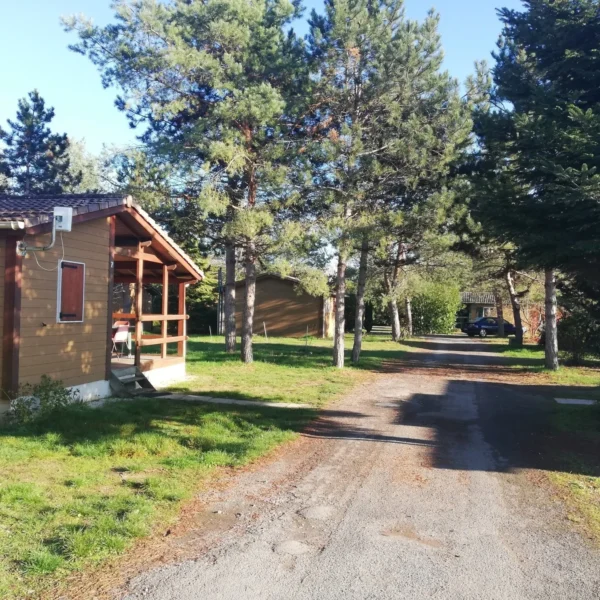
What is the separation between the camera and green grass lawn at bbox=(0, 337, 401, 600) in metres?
4.52

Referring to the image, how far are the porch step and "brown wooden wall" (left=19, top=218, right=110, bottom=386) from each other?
41 centimetres

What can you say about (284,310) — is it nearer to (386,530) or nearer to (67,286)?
(67,286)

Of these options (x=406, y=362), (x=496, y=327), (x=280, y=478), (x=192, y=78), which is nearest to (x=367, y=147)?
(x=192, y=78)

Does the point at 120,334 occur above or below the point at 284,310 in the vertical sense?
Result: below

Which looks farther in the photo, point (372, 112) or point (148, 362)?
point (372, 112)

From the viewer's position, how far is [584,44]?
9.49 meters

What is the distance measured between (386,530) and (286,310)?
32700 millimetres

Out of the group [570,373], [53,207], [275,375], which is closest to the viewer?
[53,207]

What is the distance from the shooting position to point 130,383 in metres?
12.7

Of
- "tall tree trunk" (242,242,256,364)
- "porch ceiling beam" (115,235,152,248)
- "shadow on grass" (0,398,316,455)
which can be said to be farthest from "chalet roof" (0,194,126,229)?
"tall tree trunk" (242,242,256,364)

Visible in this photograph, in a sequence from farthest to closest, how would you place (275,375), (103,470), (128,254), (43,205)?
(275,375)
(128,254)
(43,205)
(103,470)

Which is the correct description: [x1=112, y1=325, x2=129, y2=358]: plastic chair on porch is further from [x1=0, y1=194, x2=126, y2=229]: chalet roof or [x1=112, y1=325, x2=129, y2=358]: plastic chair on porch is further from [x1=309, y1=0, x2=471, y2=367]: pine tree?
[x1=309, y1=0, x2=471, y2=367]: pine tree

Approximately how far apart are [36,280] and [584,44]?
9.66 m

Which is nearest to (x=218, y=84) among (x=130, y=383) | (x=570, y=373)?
(x=130, y=383)
